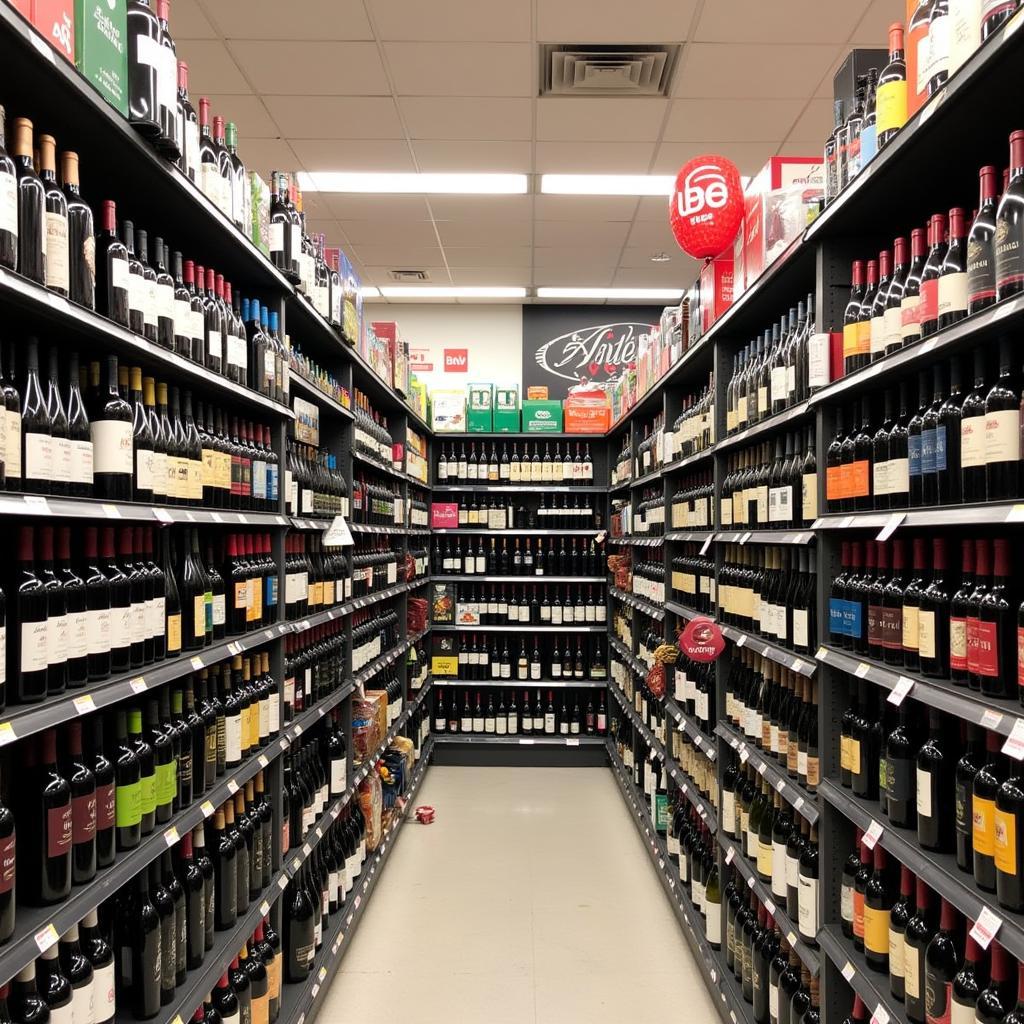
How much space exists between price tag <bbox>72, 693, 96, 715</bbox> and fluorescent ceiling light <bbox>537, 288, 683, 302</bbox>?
25.2 feet

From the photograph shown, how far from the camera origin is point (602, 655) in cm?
767

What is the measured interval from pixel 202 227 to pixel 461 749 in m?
5.88

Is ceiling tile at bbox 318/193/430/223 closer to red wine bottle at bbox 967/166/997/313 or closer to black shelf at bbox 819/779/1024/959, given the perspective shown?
red wine bottle at bbox 967/166/997/313

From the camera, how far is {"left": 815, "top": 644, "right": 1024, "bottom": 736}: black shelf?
154 centimetres

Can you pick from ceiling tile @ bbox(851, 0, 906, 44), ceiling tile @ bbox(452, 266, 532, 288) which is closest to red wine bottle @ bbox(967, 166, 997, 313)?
ceiling tile @ bbox(851, 0, 906, 44)

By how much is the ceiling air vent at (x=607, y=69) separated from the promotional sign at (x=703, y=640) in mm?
3130

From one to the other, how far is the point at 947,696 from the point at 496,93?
445cm

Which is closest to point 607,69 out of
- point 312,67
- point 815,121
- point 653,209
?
point 815,121

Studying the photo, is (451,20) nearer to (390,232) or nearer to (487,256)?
(390,232)

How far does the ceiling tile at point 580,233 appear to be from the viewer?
22.8 feet

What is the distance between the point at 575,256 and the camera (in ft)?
25.4

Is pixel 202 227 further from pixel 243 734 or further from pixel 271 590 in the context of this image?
pixel 243 734

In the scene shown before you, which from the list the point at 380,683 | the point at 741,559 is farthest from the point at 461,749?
the point at 741,559

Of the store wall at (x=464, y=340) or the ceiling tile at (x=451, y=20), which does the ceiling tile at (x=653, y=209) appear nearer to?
the ceiling tile at (x=451, y=20)
